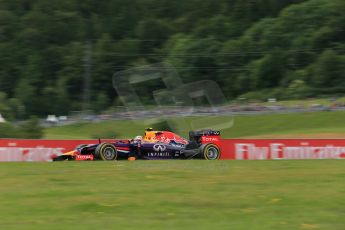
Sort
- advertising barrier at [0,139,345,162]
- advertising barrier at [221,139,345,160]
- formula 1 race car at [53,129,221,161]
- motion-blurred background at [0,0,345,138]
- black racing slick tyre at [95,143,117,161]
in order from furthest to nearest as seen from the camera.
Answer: motion-blurred background at [0,0,345,138] → advertising barrier at [221,139,345,160] → advertising barrier at [0,139,345,162] → formula 1 race car at [53,129,221,161] → black racing slick tyre at [95,143,117,161]

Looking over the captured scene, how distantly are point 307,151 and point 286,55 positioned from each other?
240 ft

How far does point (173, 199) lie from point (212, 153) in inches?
496

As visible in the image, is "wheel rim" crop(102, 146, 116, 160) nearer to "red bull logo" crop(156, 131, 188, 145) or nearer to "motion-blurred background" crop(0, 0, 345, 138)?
"red bull logo" crop(156, 131, 188, 145)

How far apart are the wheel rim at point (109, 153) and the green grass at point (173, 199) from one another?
20.1ft

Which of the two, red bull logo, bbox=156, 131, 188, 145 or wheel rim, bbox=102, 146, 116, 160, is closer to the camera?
wheel rim, bbox=102, 146, 116, 160

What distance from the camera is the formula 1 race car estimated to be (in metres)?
22.8

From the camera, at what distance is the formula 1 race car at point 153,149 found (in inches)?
899

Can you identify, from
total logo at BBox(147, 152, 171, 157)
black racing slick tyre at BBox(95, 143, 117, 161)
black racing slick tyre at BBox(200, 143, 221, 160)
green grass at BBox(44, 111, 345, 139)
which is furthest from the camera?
green grass at BBox(44, 111, 345, 139)

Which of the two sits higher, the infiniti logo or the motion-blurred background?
the motion-blurred background

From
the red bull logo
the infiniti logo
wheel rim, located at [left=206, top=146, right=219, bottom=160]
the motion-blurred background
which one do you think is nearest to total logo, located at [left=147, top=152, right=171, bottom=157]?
the infiniti logo

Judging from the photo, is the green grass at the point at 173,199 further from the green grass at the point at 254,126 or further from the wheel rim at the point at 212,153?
the green grass at the point at 254,126

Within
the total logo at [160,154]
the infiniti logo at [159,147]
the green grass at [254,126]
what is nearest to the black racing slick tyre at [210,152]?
the total logo at [160,154]

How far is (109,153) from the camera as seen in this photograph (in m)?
22.8

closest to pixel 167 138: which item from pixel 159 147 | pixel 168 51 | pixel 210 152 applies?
pixel 159 147
